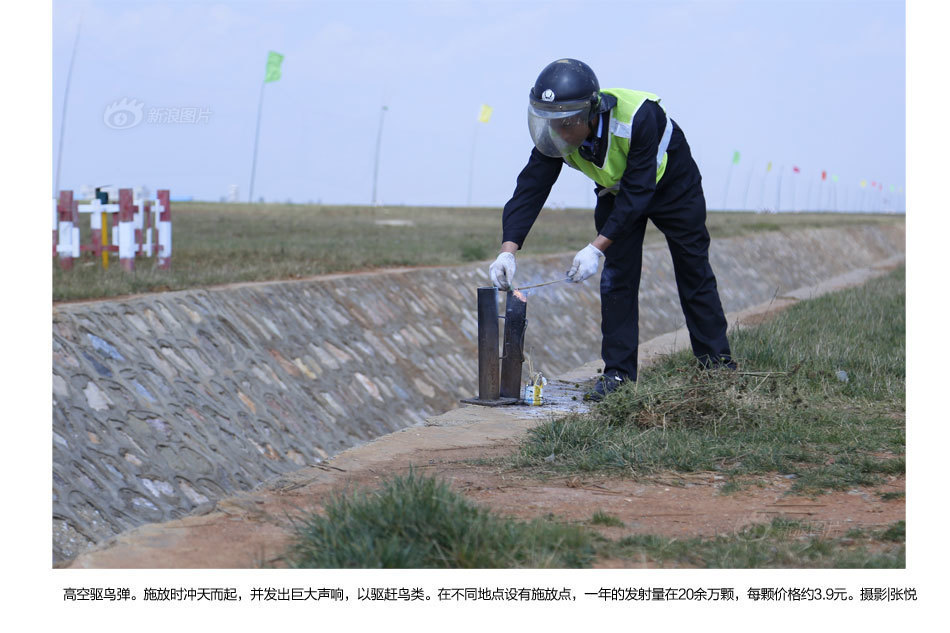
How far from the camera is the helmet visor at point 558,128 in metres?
4.98

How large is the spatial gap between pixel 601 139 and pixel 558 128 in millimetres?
275

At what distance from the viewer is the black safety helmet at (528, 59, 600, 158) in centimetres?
494

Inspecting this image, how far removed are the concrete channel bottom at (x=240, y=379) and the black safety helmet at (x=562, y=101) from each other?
4.76 feet

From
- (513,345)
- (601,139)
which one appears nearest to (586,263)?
(601,139)

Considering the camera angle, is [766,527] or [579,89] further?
[579,89]

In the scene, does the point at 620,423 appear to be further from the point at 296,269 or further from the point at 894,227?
the point at 894,227

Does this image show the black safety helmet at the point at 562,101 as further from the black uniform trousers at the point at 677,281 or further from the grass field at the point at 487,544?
the grass field at the point at 487,544

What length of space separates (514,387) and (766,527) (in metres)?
2.50

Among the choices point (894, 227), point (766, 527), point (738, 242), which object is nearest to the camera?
point (766, 527)

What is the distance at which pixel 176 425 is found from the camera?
721 cm

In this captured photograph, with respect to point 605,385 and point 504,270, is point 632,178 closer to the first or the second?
point 504,270

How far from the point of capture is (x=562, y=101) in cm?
495

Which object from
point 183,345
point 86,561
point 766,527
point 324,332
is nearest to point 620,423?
point 766,527

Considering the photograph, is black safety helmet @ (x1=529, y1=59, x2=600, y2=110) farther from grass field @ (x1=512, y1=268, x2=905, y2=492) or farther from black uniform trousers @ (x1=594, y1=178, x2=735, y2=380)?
grass field @ (x1=512, y1=268, x2=905, y2=492)
